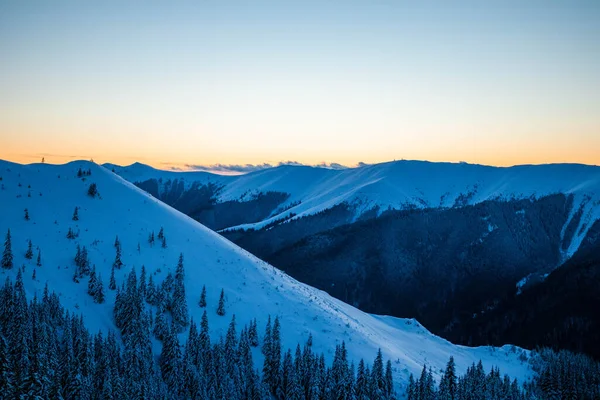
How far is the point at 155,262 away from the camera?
76.0 meters

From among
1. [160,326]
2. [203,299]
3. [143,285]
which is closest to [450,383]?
[203,299]

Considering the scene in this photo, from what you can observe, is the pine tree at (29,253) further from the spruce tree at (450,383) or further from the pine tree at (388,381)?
the spruce tree at (450,383)

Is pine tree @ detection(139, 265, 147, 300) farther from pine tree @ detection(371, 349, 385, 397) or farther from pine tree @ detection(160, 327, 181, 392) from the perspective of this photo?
pine tree @ detection(371, 349, 385, 397)

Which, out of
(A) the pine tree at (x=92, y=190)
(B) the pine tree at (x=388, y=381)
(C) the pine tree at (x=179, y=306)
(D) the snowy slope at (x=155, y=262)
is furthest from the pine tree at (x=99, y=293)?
(B) the pine tree at (x=388, y=381)

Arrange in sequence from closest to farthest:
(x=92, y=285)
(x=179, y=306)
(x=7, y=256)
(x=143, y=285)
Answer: (x=7, y=256), (x=92, y=285), (x=179, y=306), (x=143, y=285)

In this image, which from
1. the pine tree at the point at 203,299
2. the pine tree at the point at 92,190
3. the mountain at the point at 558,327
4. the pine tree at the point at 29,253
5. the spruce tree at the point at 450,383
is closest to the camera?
the spruce tree at the point at 450,383

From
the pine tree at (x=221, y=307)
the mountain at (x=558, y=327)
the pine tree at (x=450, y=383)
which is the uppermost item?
the pine tree at (x=221, y=307)

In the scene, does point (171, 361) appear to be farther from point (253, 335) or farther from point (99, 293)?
point (99, 293)

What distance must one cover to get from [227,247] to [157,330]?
28791 mm

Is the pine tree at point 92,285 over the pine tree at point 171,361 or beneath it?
over

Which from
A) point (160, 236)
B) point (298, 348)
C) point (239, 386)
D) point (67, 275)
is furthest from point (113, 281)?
point (298, 348)

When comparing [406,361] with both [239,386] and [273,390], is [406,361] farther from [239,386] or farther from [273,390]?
[239,386]

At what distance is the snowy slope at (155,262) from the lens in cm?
6956

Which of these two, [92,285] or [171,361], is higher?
[92,285]
